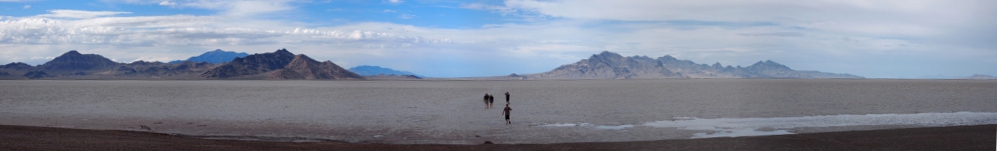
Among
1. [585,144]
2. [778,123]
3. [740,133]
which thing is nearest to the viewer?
[585,144]

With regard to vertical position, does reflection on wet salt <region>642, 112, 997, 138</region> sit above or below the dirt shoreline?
below

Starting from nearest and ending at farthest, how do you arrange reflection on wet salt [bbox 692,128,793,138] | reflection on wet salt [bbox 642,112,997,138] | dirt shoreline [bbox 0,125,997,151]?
dirt shoreline [bbox 0,125,997,151]
reflection on wet salt [bbox 692,128,793,138]
reflection on wet salt [bbox 642,112,997,138]

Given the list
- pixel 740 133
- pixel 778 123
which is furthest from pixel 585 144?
pixel 778 123

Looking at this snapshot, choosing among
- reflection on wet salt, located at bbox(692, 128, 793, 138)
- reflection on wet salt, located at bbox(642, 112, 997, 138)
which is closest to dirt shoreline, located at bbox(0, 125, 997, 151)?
reflection on wet salt, located at bbox(692, 128, 793, 138)

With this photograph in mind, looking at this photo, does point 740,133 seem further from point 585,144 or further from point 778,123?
point 585,144

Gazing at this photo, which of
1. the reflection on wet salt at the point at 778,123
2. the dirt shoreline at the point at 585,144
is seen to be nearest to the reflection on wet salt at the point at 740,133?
the reflection on wet salt at the point at 778,123

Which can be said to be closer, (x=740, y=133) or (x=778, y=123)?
(x=740, y=133)

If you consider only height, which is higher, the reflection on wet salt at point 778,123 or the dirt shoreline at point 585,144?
A: the dirt shoreline at point 585,144

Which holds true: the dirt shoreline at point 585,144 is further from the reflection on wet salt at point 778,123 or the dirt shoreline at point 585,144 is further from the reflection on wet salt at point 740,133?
the reflection on wet salt at point 778,123

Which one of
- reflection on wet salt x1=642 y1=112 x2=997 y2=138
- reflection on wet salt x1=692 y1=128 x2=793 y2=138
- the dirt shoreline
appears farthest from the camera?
reflection on wet salt x1=642 y1=112 x2=997 y2=138

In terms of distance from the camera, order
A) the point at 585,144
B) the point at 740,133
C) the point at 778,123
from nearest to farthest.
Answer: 1. the point at 585,144
2. the point at 740,133
3. the point at 778,123

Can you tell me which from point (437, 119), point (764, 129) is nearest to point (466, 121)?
point (437, 119)

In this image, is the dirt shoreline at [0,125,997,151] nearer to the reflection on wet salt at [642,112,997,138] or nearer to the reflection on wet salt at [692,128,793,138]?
the reflection on wet salt at [692,128,793,138]

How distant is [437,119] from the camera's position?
33562 mm
